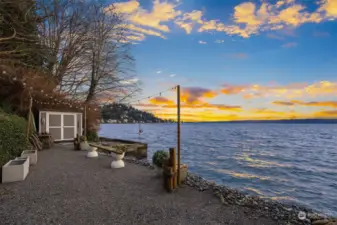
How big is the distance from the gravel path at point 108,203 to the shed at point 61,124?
831 cm

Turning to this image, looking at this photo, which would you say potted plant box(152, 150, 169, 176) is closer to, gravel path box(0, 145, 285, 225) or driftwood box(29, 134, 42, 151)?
gravel path box(0, 145, 285, 225)

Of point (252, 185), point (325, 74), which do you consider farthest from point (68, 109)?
point (325, 74)

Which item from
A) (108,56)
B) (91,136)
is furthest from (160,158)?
(108,56)

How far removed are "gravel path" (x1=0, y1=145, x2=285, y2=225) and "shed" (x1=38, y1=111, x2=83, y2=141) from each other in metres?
8.31

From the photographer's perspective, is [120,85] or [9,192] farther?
[120,85]

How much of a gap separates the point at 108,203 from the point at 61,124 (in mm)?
11966

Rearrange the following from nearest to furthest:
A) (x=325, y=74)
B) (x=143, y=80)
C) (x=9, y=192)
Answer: (x=9, y=192) → (x=325, y=74) → (x=143, y=80)

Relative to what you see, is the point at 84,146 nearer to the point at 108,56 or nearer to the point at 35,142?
the point at 35,142

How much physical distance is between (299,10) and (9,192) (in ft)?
42.2

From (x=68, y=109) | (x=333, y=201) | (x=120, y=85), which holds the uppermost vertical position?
(x=120, y=85)

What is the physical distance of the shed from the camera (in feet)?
44.8

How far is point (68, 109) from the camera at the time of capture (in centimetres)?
1471

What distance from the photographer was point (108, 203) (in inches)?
169

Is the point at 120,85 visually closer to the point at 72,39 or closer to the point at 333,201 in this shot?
the point at 72,39
